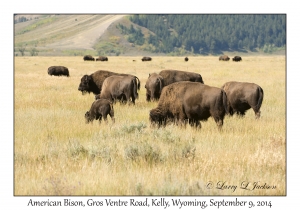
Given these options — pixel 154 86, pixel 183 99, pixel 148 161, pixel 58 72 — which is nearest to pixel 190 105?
pixel 183 99

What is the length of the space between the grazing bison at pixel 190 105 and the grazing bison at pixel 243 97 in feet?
10.6

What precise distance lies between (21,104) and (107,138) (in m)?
7.78

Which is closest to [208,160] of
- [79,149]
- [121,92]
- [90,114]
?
[79,149]

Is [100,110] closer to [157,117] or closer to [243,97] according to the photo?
[157,117]

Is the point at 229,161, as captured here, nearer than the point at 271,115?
Yes

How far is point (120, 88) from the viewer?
15.7m

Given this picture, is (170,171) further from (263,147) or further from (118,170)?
(263,147)

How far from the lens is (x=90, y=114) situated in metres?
12.0

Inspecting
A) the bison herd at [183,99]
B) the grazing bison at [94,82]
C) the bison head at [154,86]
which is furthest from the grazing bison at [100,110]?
the grazing bison at [94,82]

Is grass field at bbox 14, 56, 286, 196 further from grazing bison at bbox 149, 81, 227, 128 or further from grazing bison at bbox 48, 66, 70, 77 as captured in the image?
grazing bison at bbox 48, 66, 70, 77

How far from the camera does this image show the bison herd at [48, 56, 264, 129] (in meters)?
9.79

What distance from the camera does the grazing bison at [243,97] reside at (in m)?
12.9

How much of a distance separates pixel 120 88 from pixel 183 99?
6010 mm

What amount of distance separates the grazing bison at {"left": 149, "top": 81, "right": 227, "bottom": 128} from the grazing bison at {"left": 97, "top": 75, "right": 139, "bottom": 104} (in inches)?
209
